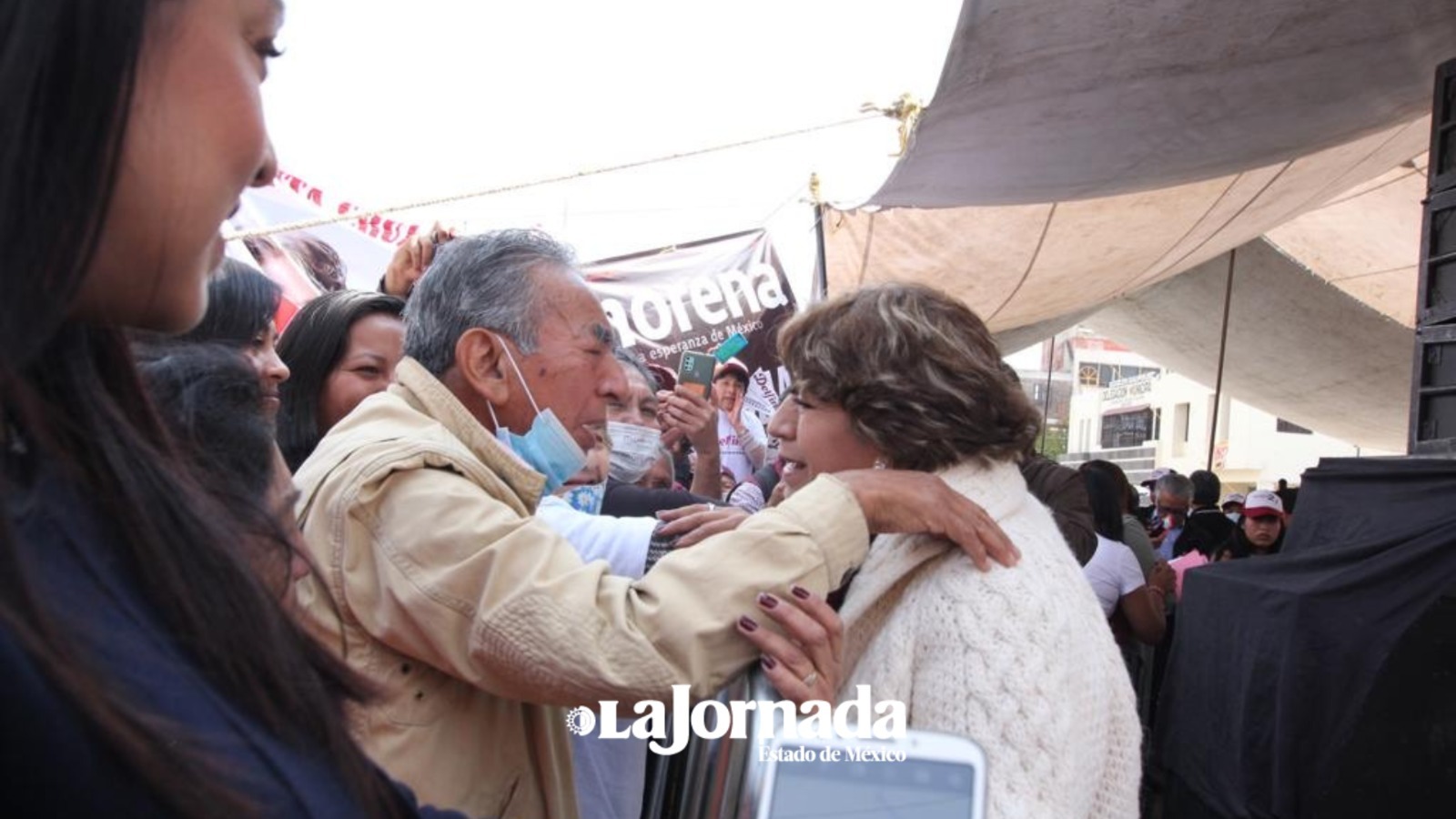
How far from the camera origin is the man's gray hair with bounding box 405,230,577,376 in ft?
5.77

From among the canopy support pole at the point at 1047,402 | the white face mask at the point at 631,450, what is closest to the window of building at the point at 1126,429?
the canopy support pole at the point at 1047,402

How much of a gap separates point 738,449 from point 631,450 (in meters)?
2.03

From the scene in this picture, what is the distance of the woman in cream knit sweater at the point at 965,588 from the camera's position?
4.78 feet

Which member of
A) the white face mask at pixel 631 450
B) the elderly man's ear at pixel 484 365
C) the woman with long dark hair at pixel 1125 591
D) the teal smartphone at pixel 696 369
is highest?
the teal smartphone at pixel 696 369

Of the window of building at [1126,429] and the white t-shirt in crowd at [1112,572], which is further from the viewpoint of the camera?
the window of building at [1126,429]

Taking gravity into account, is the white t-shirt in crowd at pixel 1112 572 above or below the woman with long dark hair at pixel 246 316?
below

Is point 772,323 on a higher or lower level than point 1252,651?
higher

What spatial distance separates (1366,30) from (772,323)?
12.2 ft

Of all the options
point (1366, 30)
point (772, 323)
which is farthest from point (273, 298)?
point (772, 323)

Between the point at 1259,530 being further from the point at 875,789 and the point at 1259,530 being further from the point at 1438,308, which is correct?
the point at 875,789

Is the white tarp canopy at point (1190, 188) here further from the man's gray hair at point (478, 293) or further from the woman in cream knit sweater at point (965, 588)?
the man's gray hair at point (478, 293)

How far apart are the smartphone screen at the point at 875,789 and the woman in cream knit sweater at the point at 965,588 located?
59 cm

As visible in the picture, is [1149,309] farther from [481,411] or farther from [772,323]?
[481,411]

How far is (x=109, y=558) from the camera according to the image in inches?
23.9
